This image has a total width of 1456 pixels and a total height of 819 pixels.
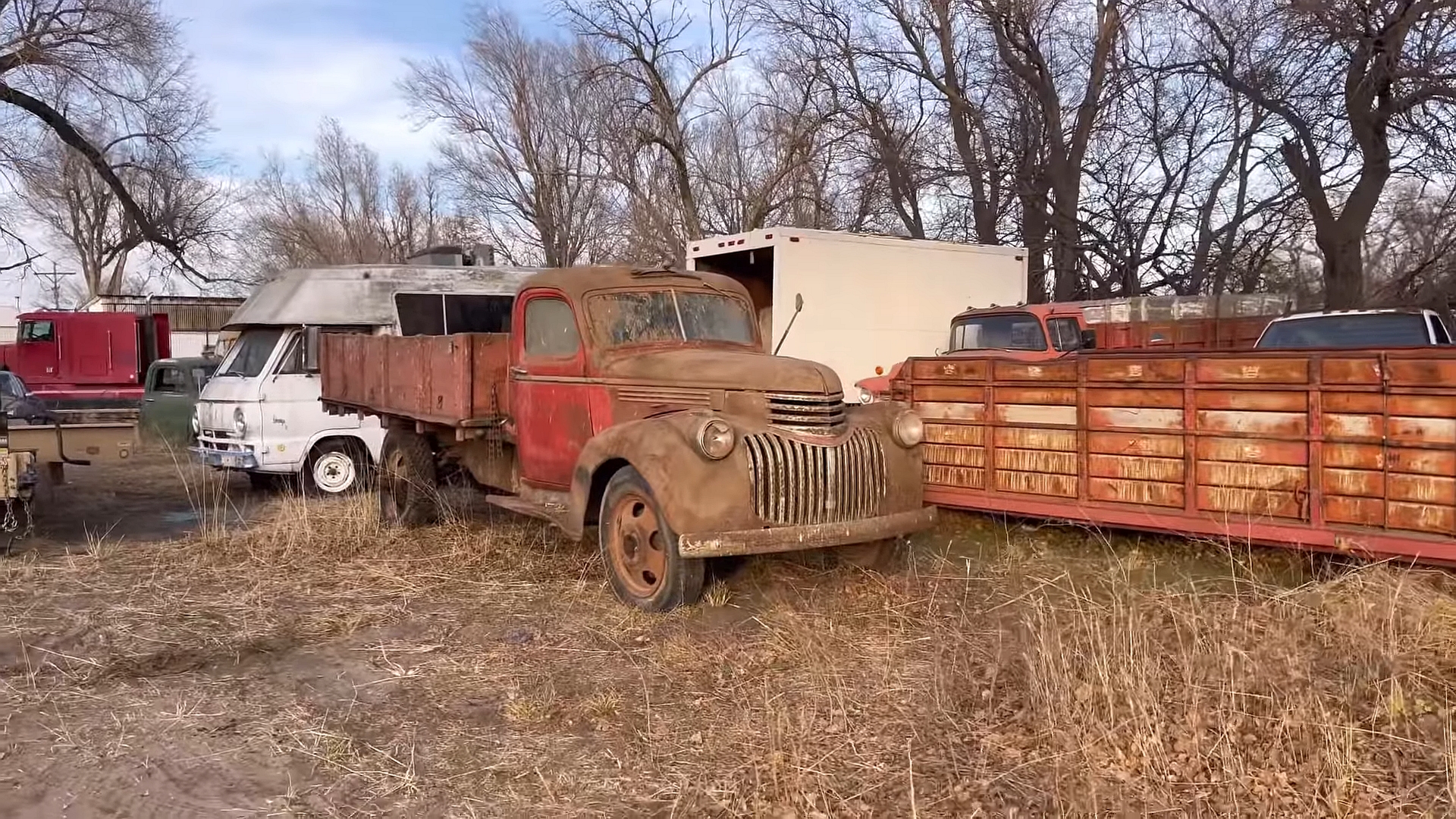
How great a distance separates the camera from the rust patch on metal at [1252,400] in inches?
210

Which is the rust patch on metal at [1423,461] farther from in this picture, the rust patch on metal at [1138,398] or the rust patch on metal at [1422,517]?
the rust patch on metal at [1138,398]

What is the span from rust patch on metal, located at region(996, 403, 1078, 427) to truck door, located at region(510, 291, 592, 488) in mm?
2719

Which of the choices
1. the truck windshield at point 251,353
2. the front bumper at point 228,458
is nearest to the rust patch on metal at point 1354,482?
the front bumper at point 228,458

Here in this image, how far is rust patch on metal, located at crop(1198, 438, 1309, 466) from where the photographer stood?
17.5ft

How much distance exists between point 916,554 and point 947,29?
17328 mm

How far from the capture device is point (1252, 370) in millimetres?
5516

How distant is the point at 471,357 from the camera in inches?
294

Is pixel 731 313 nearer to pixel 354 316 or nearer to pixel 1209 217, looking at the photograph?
pixel 354 316

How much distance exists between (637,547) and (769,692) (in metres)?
1.75

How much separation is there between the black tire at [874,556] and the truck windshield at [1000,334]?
519 cm

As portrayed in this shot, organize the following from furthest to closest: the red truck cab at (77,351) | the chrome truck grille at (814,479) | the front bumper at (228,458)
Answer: the red truck cab at (77,351) < the front bumper at (228,458) < the chrome truck grille at (814,479)

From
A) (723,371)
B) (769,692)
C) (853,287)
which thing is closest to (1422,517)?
(769,692)

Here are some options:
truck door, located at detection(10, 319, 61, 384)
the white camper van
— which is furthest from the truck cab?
truck door, located at detection(10, 319, 61, 384)

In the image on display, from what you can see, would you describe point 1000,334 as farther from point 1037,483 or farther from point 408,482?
point 408,482
